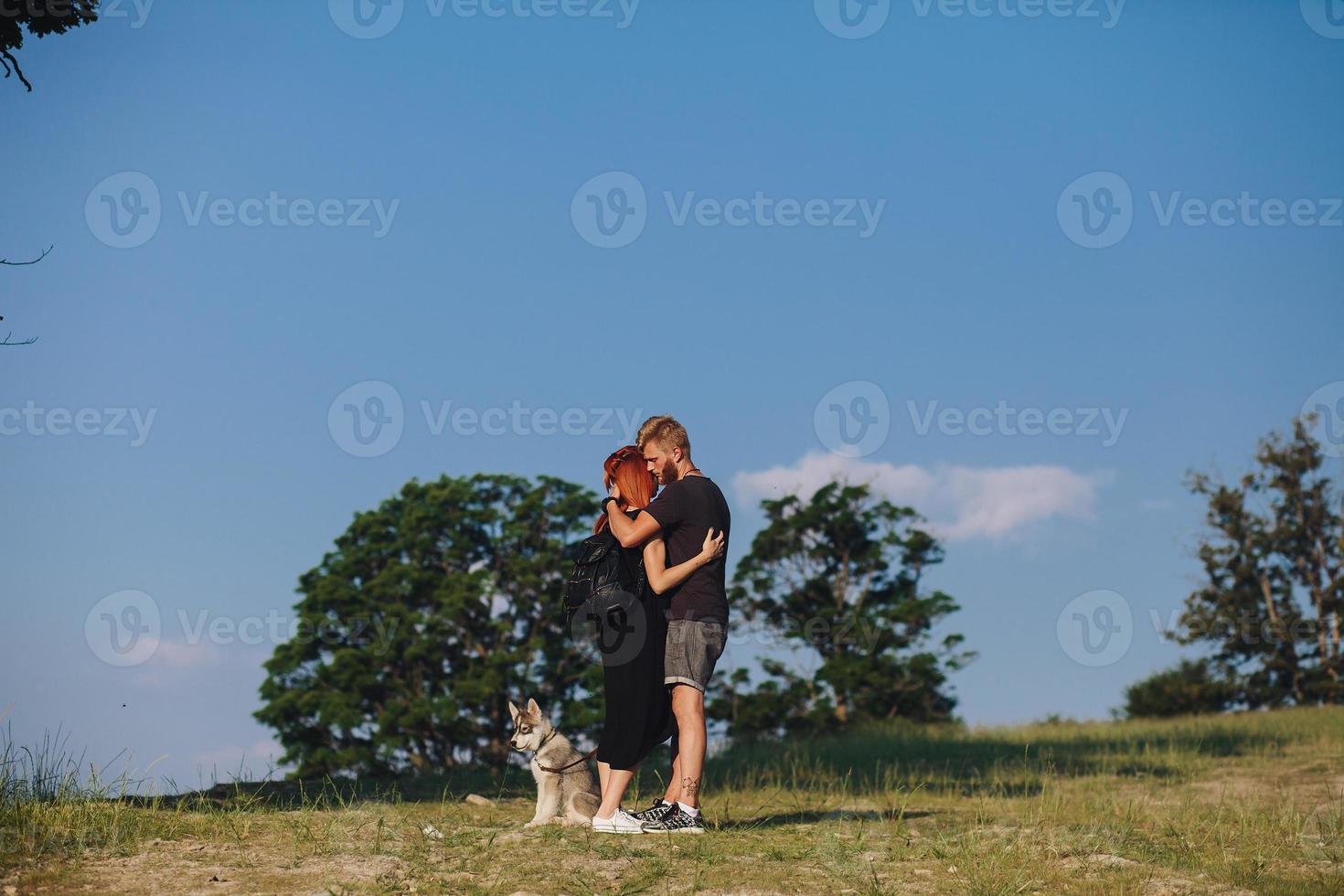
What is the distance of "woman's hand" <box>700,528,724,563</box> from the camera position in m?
7.43

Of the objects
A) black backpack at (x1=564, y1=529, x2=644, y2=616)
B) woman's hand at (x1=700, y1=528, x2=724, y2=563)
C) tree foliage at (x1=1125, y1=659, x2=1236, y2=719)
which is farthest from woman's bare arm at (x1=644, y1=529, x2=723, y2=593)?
tree foliage at (x1=1125, y1=659, x2=1236, y2=719)

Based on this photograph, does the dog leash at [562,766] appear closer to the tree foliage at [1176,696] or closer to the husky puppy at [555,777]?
the husky puppy at [555,777]

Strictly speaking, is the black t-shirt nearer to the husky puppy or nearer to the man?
the man

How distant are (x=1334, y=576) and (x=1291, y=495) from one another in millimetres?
2596

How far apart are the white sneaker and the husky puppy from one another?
0.89 ft

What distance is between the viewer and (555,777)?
7953mm

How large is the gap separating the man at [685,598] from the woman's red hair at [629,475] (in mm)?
62

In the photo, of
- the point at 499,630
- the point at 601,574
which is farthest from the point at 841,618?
the point at 601,574

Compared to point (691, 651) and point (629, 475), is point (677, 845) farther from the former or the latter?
point (629, 475)

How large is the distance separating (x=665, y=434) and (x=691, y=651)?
1418 millimetres

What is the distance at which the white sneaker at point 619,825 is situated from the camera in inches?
293

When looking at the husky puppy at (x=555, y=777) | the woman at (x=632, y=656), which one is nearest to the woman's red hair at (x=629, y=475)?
the woman at (x=632, y=656)

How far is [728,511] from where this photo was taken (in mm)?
7695

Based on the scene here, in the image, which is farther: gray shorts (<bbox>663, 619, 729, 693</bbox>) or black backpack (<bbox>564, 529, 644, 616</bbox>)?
black backpack (<bbox>564, 529, 644, 616</bbox>)
